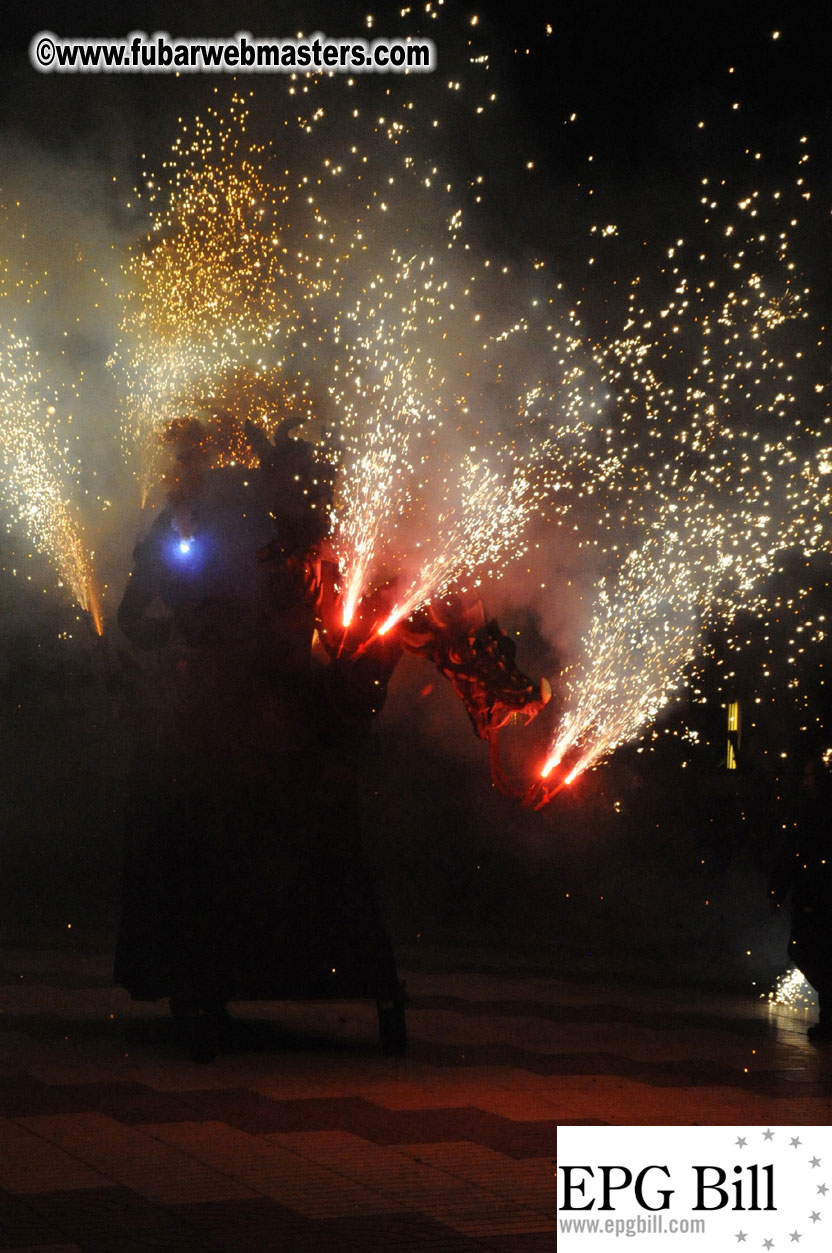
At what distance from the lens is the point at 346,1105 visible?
21.7 ft

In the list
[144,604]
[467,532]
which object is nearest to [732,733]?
[467,532]

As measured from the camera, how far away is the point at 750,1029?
9.63 meters

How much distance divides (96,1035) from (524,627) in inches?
237

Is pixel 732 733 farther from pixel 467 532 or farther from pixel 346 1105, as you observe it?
pixel 346 1105

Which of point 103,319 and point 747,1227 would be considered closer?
point 747,1227

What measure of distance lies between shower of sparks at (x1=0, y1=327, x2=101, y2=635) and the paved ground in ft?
9.46

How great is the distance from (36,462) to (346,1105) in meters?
6.25

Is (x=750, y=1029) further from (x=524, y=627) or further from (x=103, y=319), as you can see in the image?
(x=103, y=319)

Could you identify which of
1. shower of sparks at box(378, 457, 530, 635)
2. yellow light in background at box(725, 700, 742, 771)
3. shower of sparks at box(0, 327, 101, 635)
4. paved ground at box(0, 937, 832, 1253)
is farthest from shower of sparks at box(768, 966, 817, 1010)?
shower of sparks at box(0, 327, 101, 635)

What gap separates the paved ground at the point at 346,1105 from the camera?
187 inches

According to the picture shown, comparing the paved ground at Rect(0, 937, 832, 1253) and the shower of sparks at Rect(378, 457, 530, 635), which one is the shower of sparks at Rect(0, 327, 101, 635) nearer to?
the shower of sparks at Rect(378, 457, 530, 635)

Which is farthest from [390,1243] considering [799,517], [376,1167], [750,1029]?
[799,517]

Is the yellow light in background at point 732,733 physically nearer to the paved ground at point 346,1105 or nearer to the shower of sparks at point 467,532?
the paved ground at point 346,1105

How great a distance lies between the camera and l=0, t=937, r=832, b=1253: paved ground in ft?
15.6
